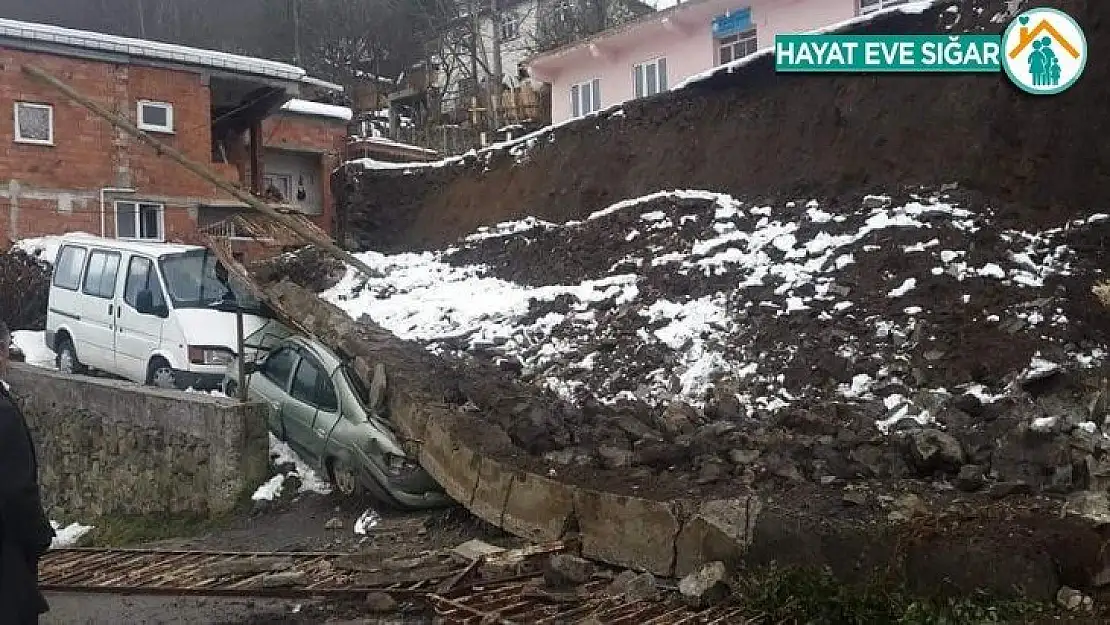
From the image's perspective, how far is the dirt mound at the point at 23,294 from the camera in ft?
53.6

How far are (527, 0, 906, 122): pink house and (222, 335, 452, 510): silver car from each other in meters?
13.9

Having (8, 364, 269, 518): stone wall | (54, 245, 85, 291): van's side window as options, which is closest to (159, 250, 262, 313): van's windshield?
(8, 364, 269, 518): stone wall

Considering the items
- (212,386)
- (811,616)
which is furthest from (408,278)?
(811,616)

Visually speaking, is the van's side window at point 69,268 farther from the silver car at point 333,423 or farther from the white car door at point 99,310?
the silver car at point 333,423

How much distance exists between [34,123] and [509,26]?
27660 millimetres

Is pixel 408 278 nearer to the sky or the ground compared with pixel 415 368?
nearer to the sky

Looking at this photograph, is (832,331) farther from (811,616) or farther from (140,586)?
(140,586)

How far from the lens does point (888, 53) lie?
14312mm

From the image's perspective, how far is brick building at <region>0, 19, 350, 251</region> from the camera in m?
19.1

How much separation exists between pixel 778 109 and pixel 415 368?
826 cm

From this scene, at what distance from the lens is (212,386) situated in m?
10.8

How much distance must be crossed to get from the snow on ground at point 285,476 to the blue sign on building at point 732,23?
50.6 feet

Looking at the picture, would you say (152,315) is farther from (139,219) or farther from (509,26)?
(509,26)

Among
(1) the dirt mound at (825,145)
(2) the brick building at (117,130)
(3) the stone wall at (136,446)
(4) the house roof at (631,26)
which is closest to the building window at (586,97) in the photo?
(4) the house roof at (631,26)
